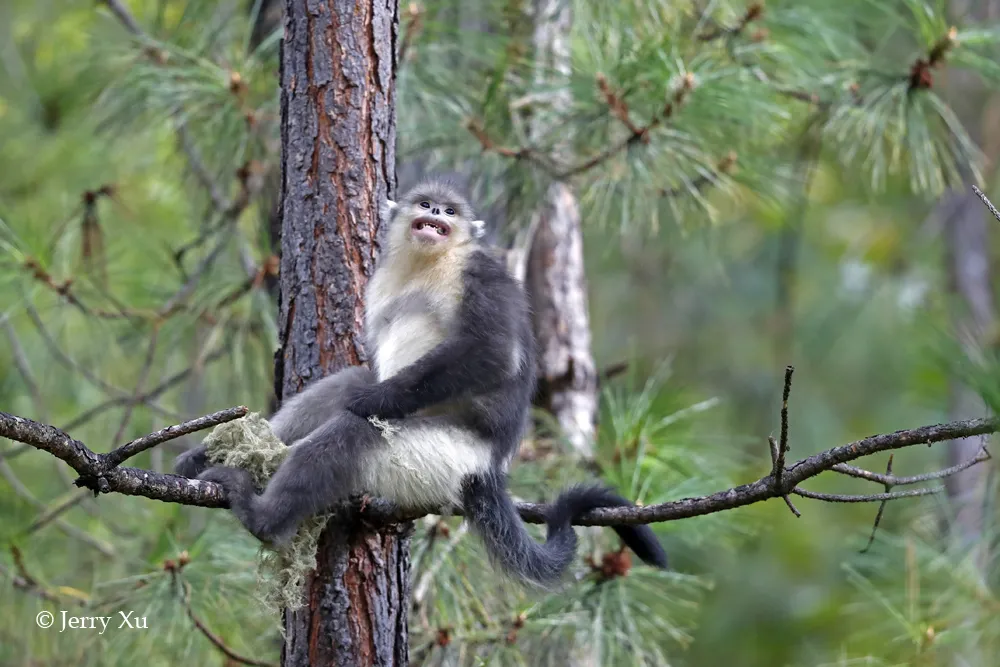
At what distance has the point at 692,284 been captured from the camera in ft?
29.2

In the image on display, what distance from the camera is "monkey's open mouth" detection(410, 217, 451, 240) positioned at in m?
3.20

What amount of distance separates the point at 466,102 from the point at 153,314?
4.83 feet

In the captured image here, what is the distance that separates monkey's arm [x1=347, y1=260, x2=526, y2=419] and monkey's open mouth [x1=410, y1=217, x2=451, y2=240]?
25 cm

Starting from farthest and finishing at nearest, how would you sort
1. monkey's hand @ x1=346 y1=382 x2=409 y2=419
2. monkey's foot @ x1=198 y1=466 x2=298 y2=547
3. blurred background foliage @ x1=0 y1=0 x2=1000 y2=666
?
blurred background foliage @ x1=0 y1=0 x2=1000 y2=666 < monkey's hand @ x1=346 y1=382 x2=409 y2=419 < monkey's foot @ x1=198 y1=466 x2=298 y2=547

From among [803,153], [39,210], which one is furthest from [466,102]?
[39,210]

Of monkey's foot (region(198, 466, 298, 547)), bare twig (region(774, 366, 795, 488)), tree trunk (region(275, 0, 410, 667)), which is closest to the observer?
bare twig (region(774, 366, 795, 488))

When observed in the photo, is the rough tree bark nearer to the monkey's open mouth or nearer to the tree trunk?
the monkey's open mouth

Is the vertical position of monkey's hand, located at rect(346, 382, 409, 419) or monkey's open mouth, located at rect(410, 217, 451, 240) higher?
monkey's open mouth, located at rect(410, 217, 451, 240)

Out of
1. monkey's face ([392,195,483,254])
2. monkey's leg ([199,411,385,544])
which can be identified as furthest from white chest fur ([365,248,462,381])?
monkey's leg ([199,411,385,544])

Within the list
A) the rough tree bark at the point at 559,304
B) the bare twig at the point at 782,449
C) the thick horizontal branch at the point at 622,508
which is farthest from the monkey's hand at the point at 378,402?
the rough tree bark at the point at 559,304

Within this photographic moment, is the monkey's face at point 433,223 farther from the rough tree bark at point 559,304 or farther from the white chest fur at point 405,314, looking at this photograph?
the rough tree bark at point 559,304

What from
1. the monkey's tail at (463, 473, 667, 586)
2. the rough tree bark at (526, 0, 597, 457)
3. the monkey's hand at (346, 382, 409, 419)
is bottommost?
the monkey's tail at (463, 473, 667, 586)

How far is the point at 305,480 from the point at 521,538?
593 millimetres

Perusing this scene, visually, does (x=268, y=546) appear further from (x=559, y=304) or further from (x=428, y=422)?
(x=559, y=304)
